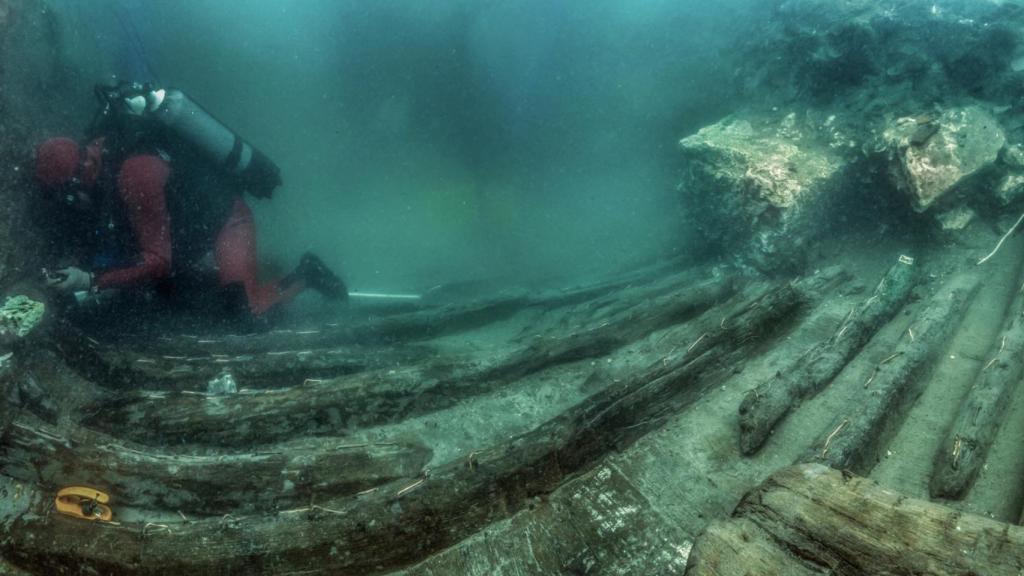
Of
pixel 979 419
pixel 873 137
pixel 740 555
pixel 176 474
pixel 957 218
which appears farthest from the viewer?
pixel 873 137

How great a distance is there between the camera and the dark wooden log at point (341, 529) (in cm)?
248

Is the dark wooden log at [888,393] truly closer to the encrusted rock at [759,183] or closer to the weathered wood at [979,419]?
the weathered wood at [979,419]

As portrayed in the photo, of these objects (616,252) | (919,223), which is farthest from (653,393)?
(616,252)

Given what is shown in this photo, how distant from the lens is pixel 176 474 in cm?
294

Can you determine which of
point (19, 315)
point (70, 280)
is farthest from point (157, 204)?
point (19, 315)

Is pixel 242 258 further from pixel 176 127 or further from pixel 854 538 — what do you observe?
pixel 854 538

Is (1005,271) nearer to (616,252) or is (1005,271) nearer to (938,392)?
(938,392)

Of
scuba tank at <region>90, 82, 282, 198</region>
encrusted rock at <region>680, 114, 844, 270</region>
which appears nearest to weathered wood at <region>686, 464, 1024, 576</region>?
encrusted rock at <region>680, 114, 844, 270</region>

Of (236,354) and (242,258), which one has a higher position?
(242,258)

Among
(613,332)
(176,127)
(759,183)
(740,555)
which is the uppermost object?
(176,127)

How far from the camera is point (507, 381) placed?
4320mm

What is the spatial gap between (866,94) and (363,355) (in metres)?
6.93

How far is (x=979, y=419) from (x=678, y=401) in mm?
1717

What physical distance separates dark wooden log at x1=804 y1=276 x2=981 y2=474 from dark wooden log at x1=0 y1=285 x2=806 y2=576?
149 cm
